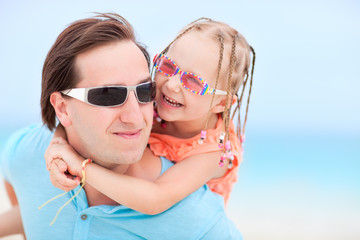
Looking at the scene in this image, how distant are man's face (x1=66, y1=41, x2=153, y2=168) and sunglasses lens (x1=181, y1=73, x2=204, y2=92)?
0.35 m

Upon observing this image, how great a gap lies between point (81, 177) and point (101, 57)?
0.77 m

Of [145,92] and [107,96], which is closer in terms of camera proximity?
[107,96]

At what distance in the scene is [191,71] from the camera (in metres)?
2.94

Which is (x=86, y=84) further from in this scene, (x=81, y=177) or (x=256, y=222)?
(x=256, y=222)

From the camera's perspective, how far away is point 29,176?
3.21 metres

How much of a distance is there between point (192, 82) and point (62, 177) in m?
1.13

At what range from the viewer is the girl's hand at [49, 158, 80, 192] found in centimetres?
241

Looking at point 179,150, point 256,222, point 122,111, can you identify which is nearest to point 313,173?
point 256,222

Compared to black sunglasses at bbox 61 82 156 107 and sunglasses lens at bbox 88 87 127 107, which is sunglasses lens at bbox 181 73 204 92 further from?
sunglasses lens at bbox 88 87 127 107

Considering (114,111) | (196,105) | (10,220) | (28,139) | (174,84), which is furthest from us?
(10,220)

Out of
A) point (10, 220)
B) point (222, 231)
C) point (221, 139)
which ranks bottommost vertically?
point (10, 220)

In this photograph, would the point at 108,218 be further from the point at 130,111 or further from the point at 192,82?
the point at 192,82

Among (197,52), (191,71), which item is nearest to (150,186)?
(191,71)

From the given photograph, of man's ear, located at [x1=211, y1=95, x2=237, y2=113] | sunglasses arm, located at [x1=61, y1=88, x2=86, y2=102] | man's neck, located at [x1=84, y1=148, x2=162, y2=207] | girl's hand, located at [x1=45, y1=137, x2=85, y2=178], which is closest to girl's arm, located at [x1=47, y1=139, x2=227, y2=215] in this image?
girl's hand, located at [x1=45, y1=137, x2=85, y2=178]
